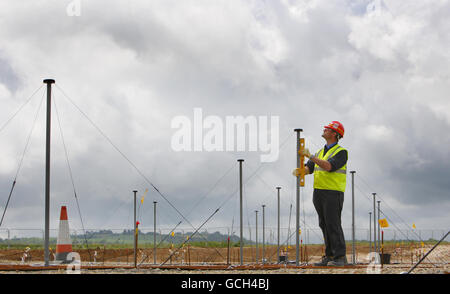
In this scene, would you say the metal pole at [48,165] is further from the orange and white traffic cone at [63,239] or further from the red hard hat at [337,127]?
the red hard hat at [337,127]

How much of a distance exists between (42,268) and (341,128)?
5.89 metres

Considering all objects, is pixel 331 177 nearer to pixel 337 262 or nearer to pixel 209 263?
pixel 337 262

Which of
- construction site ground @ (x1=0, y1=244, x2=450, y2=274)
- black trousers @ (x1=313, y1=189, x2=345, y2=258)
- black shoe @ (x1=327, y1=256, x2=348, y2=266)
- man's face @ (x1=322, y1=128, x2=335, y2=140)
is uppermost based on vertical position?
man's face @ (x1=322, y1=128, x2=335, y2=140)

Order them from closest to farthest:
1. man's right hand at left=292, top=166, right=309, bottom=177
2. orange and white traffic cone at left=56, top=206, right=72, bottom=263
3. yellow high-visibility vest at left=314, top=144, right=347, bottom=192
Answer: yellow high-visibility vest at left=314, top=144, right=347, bottom=192 < man's right hand at left=292, top=166, right=309, bottom=177 < orange and white traffic cone at left=56, top=206, right=72, bottom=263

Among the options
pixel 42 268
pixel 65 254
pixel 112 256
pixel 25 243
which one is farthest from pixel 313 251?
pixel 42 268

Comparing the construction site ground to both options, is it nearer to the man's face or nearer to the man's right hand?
the man's right hand

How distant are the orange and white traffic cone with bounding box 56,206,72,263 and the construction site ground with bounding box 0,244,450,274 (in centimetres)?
59

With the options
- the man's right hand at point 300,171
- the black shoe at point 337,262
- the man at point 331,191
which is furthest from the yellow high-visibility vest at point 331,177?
the black shoe at point 337,262

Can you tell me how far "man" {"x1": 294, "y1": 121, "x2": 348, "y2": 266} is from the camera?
10.6 m

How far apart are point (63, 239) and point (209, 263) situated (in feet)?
62.1

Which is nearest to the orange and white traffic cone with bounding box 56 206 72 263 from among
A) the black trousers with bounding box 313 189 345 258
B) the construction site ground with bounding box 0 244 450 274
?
the construction site ground with bounding box 0 244 450 274

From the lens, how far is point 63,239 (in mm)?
14234
